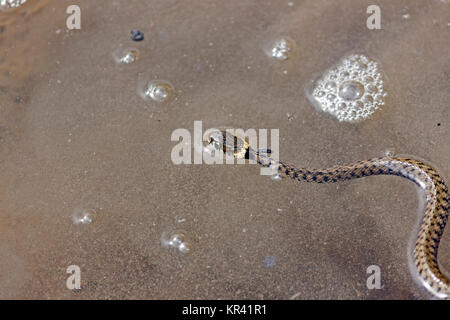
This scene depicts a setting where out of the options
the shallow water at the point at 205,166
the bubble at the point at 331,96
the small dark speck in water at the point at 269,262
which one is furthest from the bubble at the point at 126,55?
the small dark speck in water at the point at 269,262

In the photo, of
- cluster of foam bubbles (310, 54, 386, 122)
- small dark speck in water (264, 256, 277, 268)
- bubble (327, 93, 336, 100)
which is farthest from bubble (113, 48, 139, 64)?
small dark speck in water (264, 256, 277, 268)

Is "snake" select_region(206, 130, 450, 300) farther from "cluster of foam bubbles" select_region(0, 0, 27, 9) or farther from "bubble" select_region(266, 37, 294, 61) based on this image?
"cluster of foam bubbles" select_region(0, 0, 27, 9)

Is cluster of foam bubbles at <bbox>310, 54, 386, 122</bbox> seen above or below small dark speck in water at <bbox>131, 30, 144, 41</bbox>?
below

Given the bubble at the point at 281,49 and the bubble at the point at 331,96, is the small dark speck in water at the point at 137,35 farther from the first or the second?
the bubble at the point at 331,96

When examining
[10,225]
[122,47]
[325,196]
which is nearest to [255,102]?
[325,196]

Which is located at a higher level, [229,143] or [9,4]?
[9,4]

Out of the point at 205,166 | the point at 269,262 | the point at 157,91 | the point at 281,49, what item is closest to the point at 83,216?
the point at 205,166

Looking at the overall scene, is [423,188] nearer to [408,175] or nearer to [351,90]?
[408,175]
